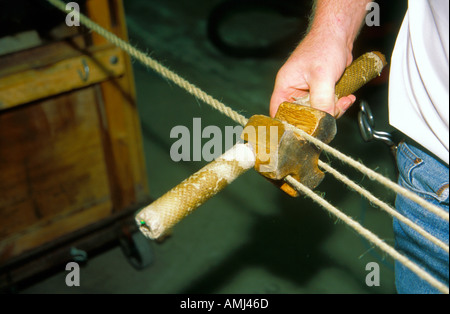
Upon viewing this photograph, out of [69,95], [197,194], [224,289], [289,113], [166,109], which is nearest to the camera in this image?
[197,194]

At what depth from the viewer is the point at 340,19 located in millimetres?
955

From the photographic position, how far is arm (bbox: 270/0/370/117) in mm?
837

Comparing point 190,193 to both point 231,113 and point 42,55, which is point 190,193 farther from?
point 42,55

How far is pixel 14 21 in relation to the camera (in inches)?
48.5

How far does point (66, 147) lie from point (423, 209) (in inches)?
45.6

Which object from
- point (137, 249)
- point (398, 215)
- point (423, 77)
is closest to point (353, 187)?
point (398, 215)

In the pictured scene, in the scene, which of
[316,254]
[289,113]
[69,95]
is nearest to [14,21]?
[69,95]

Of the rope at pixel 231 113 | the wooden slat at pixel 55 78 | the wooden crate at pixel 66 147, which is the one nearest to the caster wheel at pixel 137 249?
the wooden crate at pixel 66 147

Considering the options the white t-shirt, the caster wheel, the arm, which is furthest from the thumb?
the caster wheel

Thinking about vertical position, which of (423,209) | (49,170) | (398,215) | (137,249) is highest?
Answer: (398,215)

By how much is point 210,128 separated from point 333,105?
1.85 metres

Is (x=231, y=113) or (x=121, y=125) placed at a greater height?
(x=231, y=113)

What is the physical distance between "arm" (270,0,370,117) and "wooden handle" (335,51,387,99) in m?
0.02
